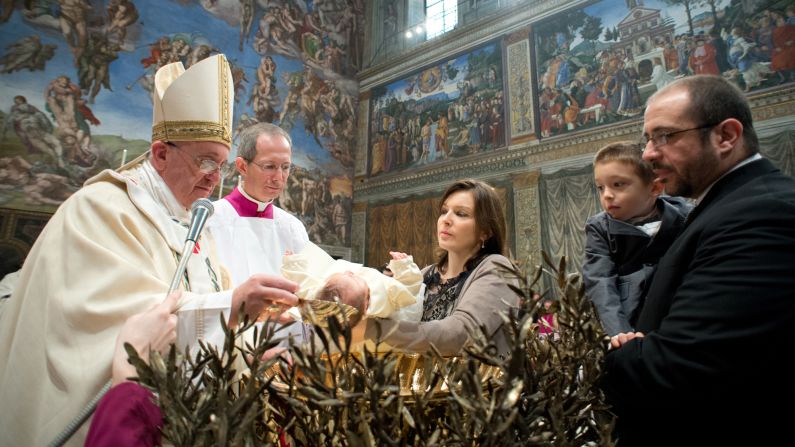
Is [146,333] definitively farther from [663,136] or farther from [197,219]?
[663,136]

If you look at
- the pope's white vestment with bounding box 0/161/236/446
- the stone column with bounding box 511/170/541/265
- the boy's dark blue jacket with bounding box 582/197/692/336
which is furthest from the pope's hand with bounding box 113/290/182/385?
the stone column with bounding box 511/170/541/265

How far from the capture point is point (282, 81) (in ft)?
37.2

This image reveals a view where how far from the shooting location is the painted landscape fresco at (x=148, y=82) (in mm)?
8102

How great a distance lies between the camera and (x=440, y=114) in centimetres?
1061

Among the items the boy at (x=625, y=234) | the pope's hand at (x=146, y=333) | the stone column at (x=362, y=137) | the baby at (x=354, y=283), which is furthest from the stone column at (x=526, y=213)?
the pope's hand at (x=146, y=333)

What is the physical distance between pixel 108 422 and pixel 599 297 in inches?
80.0

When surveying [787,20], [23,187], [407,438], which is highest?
[787,20]

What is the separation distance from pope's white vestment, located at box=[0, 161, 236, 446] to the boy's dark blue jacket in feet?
5.49

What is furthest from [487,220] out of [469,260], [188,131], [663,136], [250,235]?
[250,235]

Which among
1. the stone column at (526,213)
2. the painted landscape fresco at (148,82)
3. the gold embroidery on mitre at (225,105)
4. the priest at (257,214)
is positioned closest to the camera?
the gold embroidery on mitre at (225,105)

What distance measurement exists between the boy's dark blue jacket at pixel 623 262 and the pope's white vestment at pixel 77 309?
5.49ft

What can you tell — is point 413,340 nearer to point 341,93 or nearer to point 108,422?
point 108,422

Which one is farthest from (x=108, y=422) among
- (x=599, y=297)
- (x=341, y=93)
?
(x=341, y=93)

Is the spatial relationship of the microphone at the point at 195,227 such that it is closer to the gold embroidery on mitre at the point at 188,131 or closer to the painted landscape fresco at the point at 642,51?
the gold embroidery on mitre at the point at 188,131
